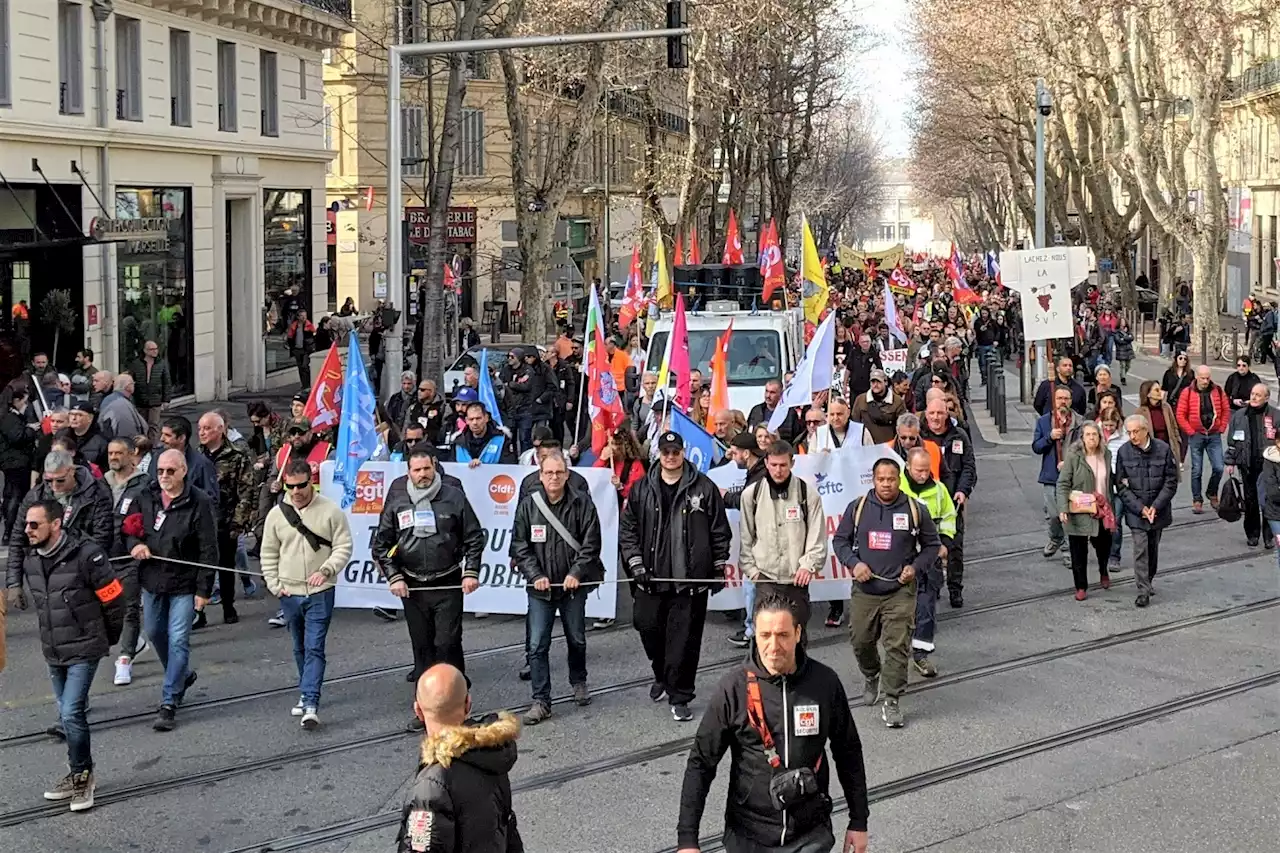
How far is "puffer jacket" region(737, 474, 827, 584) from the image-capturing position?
9859 millimetres

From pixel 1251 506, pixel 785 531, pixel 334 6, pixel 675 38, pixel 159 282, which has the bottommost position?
pixel 1251 506

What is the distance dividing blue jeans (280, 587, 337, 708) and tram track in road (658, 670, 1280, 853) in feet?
9.10

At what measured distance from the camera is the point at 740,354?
2028 centimetres

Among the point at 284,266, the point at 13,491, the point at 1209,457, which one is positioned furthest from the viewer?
the point at 284,266

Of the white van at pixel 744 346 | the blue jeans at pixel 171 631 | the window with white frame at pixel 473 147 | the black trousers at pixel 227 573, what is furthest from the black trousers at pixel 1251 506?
the window with white frame at pixel 473 147

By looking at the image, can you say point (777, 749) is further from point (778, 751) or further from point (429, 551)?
point (429, 551)

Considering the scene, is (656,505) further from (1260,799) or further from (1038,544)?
(1038,544)

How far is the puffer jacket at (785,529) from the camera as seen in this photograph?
9.86m

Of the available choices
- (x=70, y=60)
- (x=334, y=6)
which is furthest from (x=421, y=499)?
(x=334, y=6)

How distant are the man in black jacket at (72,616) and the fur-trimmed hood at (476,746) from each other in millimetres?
3705

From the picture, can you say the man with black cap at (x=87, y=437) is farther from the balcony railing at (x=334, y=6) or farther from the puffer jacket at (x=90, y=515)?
the balcony railing at (x=334, y=6)

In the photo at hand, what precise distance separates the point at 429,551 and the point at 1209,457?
34.6 ft

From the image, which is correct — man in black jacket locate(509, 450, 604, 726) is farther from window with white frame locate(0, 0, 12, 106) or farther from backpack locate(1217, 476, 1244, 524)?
window with white frame locate(0, 0, 12, 106)

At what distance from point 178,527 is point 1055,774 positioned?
16.4ft
